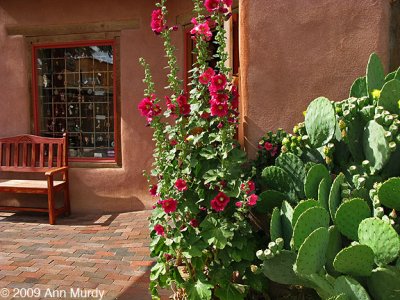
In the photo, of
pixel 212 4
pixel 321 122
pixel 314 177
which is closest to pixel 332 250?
pixel 314 177

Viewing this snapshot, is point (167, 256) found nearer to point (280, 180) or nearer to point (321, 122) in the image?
point (280, 180)

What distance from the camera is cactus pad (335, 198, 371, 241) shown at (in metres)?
2.17

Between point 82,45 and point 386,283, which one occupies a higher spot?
point 82,45

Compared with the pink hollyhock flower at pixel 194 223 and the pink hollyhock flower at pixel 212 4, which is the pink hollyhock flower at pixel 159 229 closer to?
the pink hollyhock flower at pixel 194 223

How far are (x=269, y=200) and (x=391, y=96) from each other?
1.05 m

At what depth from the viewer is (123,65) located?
5590 mm

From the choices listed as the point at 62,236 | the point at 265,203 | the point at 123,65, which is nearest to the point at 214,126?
the point at 265,203

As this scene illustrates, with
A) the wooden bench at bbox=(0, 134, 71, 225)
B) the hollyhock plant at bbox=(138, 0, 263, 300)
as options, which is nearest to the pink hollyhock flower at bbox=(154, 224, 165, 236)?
the hollyhock plant at bbox=(138, 0, 263, 300)

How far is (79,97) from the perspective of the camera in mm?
5906

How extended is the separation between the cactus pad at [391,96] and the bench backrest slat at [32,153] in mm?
4382

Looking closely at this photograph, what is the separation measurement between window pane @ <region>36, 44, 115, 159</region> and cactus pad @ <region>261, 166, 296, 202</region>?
11.7 ft

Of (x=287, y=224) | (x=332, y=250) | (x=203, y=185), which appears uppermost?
(x=203, y=185)

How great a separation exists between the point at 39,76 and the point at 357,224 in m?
5.32

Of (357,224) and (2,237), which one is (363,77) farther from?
(2,237)
